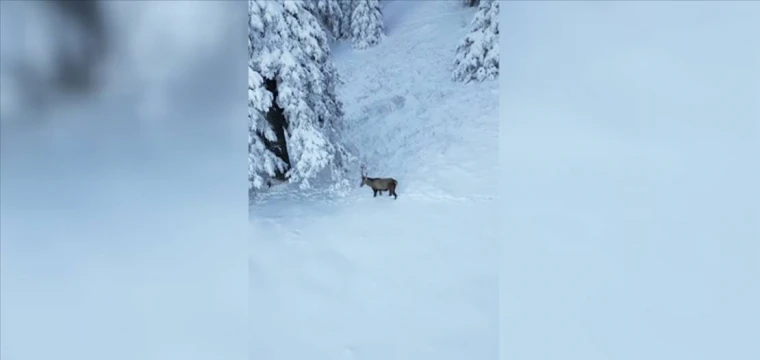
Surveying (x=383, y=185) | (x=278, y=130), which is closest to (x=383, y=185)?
(x=383, y=185)

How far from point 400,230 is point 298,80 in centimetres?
67

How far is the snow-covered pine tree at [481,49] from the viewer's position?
1419 millimetres

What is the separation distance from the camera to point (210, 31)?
5.20 feet

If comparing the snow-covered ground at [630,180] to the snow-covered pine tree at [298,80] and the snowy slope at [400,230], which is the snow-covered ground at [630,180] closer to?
the snowy slope at [400,230]

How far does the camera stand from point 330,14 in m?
1.54

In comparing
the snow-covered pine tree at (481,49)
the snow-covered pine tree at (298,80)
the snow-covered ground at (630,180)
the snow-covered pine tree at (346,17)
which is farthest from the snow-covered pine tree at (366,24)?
the snow-covered ground at (630,180)

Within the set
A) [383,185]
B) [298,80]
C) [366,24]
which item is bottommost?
[383,185]

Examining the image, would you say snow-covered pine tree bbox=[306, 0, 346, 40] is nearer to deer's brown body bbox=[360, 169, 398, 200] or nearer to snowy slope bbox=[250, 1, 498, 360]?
snowy slope bbox=[250, 1, 498, 360]

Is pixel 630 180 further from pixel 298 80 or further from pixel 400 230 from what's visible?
pixel 298 80

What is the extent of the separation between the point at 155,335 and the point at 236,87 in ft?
3.18

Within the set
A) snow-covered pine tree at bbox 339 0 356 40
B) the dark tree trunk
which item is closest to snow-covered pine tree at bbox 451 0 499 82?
snow-covered pine tree at bbox 339 0 356 40

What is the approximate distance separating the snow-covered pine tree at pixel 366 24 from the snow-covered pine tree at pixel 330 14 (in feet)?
0.16

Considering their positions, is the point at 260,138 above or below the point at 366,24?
below

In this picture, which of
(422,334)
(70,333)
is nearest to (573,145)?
(422,334)
